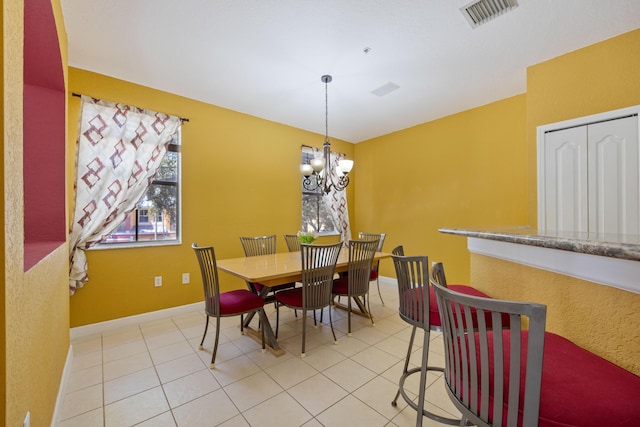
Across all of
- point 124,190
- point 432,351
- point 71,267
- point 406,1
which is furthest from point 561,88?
point 71,267

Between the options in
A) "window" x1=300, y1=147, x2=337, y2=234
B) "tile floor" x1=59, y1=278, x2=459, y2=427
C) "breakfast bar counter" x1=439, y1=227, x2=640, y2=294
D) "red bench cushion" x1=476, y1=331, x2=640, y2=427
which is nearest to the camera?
"red bench cushion" x1=476, y1=331, x2=640, y2=427

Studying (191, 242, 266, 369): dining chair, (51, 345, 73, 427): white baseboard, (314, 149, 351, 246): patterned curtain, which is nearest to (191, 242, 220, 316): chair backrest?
(191, 242, 266, 369): dining chair

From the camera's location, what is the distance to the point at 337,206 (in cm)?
487

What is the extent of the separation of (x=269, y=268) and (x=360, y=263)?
36.2 inches

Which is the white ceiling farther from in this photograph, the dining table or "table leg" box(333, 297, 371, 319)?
"table leg" box(333, 297, 371, 319)

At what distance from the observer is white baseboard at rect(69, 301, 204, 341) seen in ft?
8.61

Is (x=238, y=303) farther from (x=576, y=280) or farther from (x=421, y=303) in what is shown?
(x=576, y=280)

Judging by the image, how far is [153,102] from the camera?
3.10m

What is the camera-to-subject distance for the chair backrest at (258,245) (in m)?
3.31

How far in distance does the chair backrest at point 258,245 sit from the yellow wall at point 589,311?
2.72 metres

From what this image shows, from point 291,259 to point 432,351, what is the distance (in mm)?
1610

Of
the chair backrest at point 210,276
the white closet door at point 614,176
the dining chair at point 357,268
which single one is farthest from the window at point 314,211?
the white closet door at point 614,176

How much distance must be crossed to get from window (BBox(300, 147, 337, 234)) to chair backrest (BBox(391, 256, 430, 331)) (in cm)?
307

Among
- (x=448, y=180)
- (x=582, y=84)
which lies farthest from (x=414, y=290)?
(x=448, y=180)
